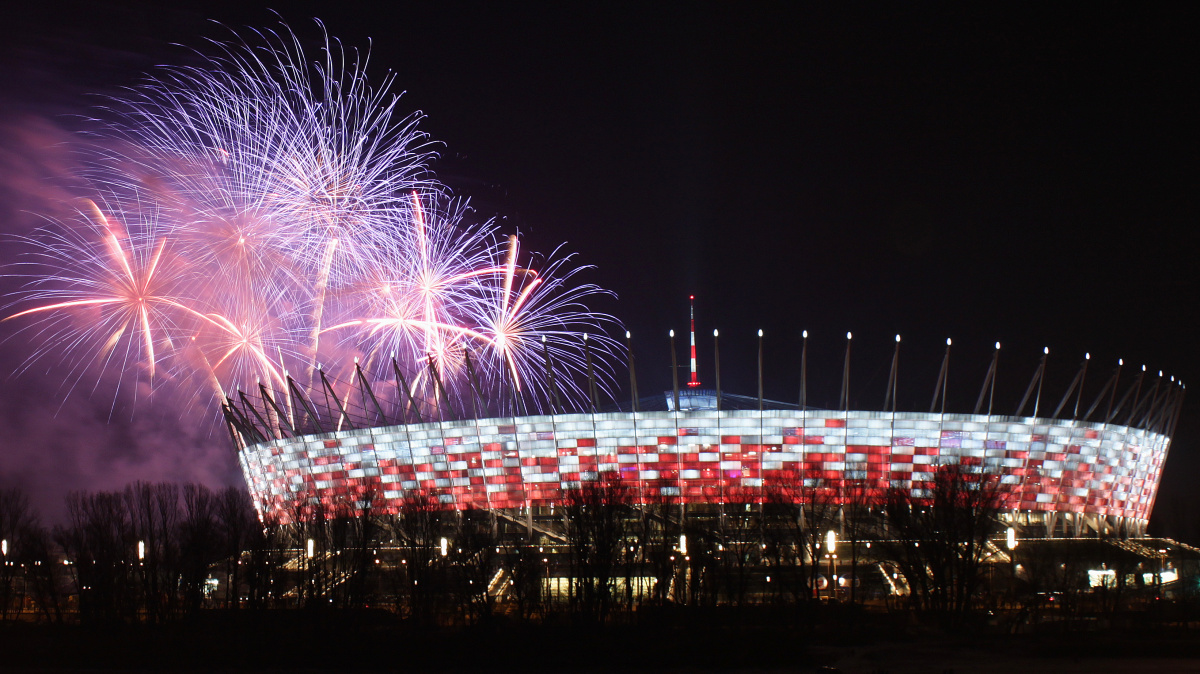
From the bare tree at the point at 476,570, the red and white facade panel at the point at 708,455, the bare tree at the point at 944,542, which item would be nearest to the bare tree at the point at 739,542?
→ the red and white facade panel at the point at 708,455

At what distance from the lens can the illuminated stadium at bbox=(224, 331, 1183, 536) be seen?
7325 centimetres

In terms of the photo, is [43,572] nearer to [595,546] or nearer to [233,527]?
[233,527]

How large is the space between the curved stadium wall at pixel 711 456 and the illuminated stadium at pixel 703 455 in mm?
111

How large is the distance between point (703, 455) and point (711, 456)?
637 mm

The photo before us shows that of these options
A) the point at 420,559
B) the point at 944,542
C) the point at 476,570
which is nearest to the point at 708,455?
the point at 944,542

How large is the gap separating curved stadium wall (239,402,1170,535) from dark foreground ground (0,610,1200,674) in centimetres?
2110

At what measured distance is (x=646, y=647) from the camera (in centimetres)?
4172

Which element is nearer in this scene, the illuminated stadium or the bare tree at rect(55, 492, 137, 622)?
the bare tree at rect(55, 492, 137, 622)

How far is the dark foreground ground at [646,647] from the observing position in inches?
1490

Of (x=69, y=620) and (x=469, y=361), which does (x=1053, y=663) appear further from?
(x=69, y=620)

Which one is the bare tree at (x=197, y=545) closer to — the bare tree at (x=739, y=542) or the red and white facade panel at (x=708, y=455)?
the red and white facade panel at (x=708, y=455)

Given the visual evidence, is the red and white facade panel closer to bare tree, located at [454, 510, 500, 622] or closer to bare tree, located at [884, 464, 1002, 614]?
bare tree, located at [454, 510, 500, 622]

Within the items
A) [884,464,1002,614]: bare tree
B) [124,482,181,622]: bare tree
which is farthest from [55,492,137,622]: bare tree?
[884,464,1002,614]: bare tree

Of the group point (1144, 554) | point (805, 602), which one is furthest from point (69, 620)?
point (1144, 554)
